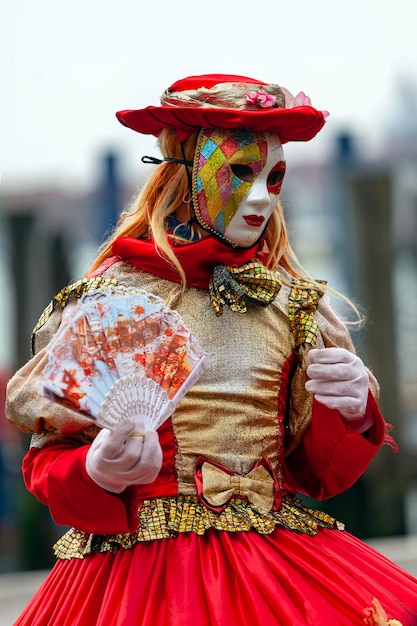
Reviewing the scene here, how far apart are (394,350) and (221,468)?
684 cm

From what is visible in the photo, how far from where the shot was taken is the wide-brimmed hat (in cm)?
246

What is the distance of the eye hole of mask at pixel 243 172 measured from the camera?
2490 millimetres

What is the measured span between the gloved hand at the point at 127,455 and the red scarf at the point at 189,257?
1.75 feet

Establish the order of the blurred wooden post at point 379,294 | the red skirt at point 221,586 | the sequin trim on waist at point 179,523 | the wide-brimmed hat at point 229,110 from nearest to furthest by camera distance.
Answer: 1. the red skirt at point 221,586
2. the sequin trim on waist at point 179,523
3. the wide-brimmed hat at point 229,110
4. the blurred wooden post at point 379,294

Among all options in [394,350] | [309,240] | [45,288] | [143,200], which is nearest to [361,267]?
[394,350]

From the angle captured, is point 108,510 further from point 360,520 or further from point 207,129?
point 360,520

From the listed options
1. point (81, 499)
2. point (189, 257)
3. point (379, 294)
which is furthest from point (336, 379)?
point (379, 294)

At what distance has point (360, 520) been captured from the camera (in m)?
8.77

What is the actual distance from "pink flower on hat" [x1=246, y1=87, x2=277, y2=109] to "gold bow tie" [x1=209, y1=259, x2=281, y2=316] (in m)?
0.36

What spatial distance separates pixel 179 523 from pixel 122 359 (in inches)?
16.4

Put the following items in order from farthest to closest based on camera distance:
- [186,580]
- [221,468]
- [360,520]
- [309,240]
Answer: [309,240], [360,520], [221,468], [186,580]

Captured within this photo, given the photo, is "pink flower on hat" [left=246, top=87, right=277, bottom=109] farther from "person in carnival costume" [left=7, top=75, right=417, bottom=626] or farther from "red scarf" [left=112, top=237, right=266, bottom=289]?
"red scarf" [left=112, top=237, right=266, bottom=289]

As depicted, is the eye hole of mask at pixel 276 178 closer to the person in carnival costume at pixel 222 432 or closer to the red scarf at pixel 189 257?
the person in carnival costume at pixel 222 432

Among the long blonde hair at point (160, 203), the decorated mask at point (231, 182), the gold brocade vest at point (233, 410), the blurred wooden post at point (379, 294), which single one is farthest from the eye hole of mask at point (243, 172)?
the blurred wooden post at point (379, 294)
